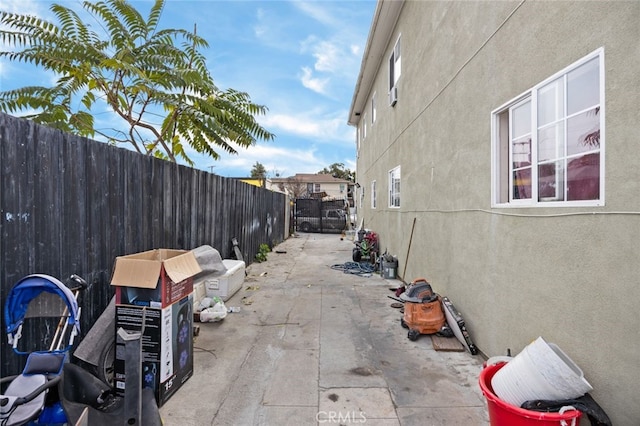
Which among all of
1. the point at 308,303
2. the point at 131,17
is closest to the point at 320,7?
the point at 131,17

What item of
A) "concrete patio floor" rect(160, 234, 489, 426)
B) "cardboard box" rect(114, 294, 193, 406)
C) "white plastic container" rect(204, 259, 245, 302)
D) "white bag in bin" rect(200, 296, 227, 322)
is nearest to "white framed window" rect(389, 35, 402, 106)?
"concrete patio floor" rect(160, 234, 489, 426)

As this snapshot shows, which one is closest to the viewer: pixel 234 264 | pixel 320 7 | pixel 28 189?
pixel 28 189

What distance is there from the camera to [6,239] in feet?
7.33

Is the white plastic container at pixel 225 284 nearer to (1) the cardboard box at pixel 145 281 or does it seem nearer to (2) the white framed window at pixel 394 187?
(1) the cardboard box at pixel 145 281

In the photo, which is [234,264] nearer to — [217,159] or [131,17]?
[217,159]

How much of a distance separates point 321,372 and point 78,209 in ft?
8.96

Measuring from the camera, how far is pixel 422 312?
4301 mm

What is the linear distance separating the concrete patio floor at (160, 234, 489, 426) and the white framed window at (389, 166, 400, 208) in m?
3.25

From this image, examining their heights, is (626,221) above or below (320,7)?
below

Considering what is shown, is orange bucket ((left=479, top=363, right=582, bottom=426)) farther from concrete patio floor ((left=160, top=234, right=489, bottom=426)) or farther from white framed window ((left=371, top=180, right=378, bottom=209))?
A: white framed window ((left=371, top=180, right=378, bottom=209))

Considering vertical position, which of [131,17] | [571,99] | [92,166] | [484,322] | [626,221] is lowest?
[484,322]

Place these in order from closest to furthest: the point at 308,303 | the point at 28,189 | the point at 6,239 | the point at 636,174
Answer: the point at 636,174, the point at 6,239, the point at 28,189, the point at 308,303

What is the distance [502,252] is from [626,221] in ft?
4.45

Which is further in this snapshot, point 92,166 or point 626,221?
point 92,166
